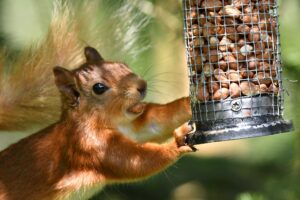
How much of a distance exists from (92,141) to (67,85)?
1.05 ft

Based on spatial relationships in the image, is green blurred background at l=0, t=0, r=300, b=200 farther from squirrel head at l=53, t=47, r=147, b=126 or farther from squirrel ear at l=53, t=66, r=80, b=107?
squirrel ear at l=53, t=66, r=80, b=107

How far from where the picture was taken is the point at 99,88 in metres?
4.14

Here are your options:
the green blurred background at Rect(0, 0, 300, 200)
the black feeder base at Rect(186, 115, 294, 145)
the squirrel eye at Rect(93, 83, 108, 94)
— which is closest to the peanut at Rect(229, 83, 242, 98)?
the black feeder base at Rect(186, 115, 294, 145)

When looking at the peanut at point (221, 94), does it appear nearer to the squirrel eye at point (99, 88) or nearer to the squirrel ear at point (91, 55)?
the squirrel eye at point (99, 88)

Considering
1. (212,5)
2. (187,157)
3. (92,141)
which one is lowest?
(187,157)

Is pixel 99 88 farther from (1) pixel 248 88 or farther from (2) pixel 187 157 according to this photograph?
(2) pixel 187 157

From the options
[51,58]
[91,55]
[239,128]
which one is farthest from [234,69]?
[51,58]

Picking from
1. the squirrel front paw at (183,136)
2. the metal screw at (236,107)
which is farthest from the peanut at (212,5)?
the squirrel front paw at (183,136)

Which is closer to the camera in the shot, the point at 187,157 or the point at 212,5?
the point at 212,5

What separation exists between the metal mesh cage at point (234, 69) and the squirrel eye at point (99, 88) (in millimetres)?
741

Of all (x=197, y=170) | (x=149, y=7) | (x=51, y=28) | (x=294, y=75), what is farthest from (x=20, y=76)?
(x=294, y=75)

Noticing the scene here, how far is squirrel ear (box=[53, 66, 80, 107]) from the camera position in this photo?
4.02 m

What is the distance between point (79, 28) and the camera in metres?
4.65

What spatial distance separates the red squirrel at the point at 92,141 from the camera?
4.00 meters
